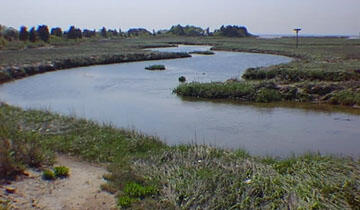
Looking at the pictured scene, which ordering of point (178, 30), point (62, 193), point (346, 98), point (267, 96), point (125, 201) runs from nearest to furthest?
1. point (125, 201)
2. point (62, 193)
3. point (346, 98)
4. point (267, 96)
5. point (178, 30)

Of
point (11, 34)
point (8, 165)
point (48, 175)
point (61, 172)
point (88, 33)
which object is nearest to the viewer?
point (8, 165)

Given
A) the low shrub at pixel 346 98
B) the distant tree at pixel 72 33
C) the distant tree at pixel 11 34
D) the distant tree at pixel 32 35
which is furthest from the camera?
the distant tree at pixel 72 33

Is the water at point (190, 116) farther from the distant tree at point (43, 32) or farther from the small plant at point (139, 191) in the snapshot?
the distant tree at point (43, 32)

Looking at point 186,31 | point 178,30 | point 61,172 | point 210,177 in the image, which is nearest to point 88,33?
point 178,30

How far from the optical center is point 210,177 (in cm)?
864

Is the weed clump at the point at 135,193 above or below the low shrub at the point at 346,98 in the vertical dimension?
above

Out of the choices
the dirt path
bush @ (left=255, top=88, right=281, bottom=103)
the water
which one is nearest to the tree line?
the water

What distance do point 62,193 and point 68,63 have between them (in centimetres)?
3858

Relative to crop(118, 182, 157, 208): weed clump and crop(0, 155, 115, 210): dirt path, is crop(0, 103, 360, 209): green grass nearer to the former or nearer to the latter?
crop(118, 182, 157, 208): weed clump

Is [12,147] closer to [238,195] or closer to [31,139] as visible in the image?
[31,139]

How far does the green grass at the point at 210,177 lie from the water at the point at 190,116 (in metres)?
3.01

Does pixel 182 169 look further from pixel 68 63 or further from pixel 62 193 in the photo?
pixel 68 63

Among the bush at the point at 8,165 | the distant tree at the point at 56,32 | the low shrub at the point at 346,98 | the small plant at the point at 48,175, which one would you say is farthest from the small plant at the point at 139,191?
the distant tree at the point at 56,32

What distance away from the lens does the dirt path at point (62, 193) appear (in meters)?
7.94
